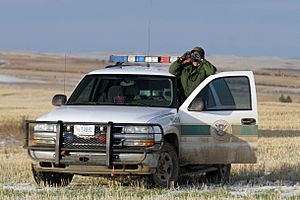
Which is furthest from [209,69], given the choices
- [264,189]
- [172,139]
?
[264,189]

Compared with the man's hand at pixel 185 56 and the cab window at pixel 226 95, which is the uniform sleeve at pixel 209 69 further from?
the man's hand at pixel 185 56

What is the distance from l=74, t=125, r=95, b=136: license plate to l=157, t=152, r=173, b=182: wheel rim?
1065 millimetres

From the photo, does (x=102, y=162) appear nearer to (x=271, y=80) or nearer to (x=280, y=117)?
(x=280, y=117)

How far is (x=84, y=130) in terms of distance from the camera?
1184 cm

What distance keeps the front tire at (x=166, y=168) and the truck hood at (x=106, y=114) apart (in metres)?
0.51

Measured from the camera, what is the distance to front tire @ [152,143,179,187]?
12219mm

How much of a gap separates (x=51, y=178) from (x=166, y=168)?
1689 mm

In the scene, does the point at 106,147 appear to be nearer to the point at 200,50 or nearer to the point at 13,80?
the point at 200,50

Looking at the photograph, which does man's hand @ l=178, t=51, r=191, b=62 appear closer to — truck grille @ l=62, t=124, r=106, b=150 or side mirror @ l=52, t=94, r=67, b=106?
side mirror @ l=52, t=94, r=67, b=106

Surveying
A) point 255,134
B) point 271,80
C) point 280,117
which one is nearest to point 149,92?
point 255,134

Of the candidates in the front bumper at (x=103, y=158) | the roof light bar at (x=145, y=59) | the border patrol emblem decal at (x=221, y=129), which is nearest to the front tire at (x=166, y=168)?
the front bumper at (x=103, y=158)

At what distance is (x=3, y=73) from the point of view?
101000mm

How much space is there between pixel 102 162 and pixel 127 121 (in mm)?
638

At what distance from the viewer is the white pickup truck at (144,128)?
11.8 metres
